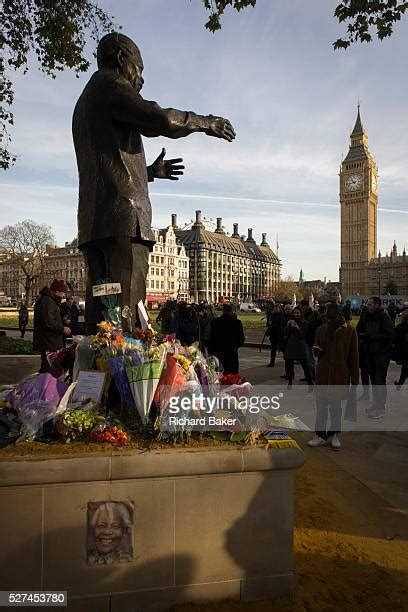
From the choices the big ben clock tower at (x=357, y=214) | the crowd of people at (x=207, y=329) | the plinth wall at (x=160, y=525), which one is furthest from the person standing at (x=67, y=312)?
the big ben clock tower at (x=357, y=214)

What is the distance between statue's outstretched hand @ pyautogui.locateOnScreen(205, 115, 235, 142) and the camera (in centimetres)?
328

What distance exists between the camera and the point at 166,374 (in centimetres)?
278

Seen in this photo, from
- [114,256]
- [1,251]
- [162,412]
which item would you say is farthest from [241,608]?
[1,251]

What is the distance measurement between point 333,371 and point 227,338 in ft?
12.0

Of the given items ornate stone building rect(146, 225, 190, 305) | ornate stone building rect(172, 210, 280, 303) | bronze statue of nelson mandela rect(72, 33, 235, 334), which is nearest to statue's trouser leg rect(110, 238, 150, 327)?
bronze statue of nelson mandela rect(72, 33, 235, 334)

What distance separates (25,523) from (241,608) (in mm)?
1240

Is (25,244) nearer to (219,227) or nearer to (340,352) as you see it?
(340,352)

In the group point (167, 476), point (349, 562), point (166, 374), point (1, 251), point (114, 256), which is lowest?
point (349, 562)

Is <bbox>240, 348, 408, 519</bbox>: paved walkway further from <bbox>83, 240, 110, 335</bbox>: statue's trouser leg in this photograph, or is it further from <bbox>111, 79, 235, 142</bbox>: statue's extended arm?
<bbox>111, 79, 235, 142</bbox>: statue's extended arm

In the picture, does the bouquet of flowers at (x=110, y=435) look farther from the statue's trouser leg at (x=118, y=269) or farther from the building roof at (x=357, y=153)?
the building roof at (x=357, y=153)

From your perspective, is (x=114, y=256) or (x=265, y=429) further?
(x=114, y=256)

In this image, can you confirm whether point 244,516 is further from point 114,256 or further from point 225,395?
point 114,256

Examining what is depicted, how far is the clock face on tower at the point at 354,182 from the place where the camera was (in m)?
123

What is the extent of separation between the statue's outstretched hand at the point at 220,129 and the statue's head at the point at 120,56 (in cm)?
77
